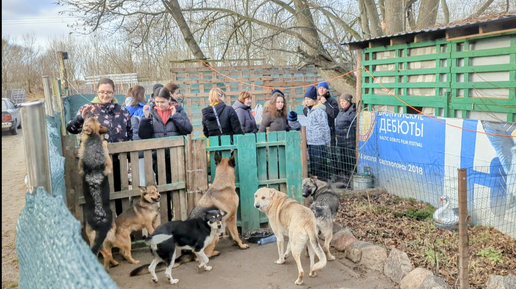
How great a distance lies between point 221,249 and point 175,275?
95 cm

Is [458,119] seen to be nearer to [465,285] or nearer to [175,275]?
[465,285]

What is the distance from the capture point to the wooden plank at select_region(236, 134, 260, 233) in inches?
256

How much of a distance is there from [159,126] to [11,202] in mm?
5153

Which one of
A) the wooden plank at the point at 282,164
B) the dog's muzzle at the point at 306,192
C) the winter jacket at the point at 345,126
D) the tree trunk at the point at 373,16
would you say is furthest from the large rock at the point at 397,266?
the tree trunk at the point at 373,16

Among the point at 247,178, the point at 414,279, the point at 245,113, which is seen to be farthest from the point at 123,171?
the point at 414,279

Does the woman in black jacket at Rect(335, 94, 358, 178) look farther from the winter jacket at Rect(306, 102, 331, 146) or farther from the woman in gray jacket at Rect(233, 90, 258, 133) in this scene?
the woman in gray jacket at Rect(233, 90, 258, 133)

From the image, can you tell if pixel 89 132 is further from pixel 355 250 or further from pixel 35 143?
pixel 355 250

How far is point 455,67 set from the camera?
765 centimetres

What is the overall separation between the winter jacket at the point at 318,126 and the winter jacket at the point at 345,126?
944mm

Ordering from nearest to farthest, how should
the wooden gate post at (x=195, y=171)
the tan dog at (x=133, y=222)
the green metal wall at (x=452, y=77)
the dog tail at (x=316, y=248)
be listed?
the dog tail at (x=316, y=248) → the tan dog at (x=133, y=222) → the wooden gate post at (x=195, y=171) → the green metal wall at (x=452, y=77)

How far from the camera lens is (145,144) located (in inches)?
233

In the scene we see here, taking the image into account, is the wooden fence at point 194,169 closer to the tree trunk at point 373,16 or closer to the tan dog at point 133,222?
the tan dog at point 133,222

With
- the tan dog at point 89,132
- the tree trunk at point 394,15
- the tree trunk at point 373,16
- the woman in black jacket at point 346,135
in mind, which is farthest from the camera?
the tree trunk at point 373,16

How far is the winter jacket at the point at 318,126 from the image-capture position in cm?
909
